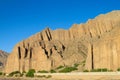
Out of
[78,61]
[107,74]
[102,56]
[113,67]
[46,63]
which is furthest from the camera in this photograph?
[46,63]

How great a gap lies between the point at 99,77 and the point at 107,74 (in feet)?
9.62

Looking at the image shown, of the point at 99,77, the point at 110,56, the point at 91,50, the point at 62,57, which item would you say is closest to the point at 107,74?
the point at 99,77

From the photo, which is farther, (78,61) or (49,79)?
(78,61)

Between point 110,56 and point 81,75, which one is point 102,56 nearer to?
point 110,56

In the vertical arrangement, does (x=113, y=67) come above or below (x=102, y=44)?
below

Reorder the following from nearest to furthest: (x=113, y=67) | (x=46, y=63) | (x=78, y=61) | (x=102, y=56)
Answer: (x=113, y=67), (x=102, y=56), (x=78, y=61), (x=46, y=63)

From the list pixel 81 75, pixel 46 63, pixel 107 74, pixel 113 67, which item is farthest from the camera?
pixel 46 63

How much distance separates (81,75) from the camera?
106000mm

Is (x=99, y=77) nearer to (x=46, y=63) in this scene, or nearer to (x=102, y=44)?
(x=102, y=44)

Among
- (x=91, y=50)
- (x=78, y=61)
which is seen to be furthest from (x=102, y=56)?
(x=78, y=61)

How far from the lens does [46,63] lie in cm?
19750

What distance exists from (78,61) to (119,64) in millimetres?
75074

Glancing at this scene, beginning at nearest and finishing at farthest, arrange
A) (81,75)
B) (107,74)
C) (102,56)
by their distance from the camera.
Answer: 1. (107,74)
2. (81,75)
3. (102,56)

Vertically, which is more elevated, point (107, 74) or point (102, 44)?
point (102, 44)
